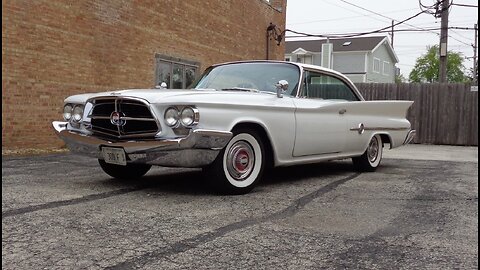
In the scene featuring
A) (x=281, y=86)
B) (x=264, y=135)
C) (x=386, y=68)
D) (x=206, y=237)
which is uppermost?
(x=386, y=68)

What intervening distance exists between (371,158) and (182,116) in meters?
3.71

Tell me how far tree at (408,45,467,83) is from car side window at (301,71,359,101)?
53151 millimetres

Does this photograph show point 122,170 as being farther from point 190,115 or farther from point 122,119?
point 190,115

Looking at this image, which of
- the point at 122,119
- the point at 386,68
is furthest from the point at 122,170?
the point at 386,68

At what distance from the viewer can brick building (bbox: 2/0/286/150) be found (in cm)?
837

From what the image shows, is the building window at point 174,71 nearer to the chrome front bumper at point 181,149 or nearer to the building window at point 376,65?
the chrome front bumper at point 181,149

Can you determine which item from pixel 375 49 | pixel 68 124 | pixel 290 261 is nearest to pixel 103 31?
pixel 68 124

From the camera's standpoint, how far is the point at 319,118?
230 inches

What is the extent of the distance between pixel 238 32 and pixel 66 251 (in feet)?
43.4


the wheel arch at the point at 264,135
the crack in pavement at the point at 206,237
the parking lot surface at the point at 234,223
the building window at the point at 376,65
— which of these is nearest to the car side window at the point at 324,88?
the wheel arch at the point at 264,135

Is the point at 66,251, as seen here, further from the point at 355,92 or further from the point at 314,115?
the point at 355,92

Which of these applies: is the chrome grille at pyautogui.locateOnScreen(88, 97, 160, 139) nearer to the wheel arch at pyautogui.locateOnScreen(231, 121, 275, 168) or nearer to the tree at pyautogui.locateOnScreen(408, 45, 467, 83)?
the wheel arch at pyautogui.locateOnScreen(231, 121, 275, 168)

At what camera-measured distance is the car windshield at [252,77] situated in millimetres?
5738

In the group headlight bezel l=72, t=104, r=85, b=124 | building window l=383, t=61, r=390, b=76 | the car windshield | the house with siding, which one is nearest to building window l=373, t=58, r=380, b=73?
the house with siding
